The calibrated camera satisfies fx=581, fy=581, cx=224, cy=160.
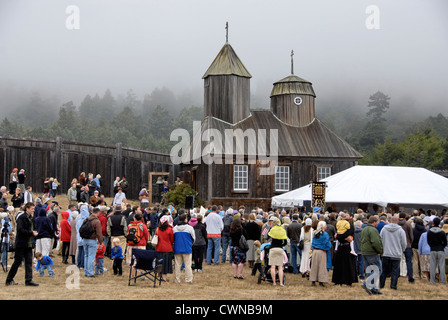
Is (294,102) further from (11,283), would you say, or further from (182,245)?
(11,283)

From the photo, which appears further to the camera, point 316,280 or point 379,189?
point 379,189

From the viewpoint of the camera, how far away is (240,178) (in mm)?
31875

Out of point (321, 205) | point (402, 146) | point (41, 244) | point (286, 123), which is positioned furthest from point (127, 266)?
point (402, 146)

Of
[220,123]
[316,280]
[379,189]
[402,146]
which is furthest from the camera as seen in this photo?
[402,146]

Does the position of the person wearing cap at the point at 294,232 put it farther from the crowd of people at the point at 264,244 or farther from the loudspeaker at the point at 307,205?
the loudspeaker at the point at 307,205

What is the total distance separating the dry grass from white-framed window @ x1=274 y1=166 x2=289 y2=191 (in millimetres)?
16408

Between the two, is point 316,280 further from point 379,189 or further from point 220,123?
point 220,123

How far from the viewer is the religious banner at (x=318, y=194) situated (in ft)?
74.5

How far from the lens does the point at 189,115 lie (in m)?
117

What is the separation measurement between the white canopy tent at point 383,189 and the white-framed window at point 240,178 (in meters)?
6.95

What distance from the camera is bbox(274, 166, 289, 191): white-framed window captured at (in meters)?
32.5

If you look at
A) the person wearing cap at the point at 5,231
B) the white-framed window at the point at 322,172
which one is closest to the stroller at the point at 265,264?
the person wearing cap at the point at 5,231

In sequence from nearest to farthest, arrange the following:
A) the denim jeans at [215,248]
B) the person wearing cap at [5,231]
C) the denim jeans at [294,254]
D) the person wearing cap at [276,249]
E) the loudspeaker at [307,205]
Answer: the person wearing cap at [276,249]
the person wearing cap at [5,231]
the denim jeans at [294,254]
the denim jeans at [215,248]
the loudspeaker at [307,205]
